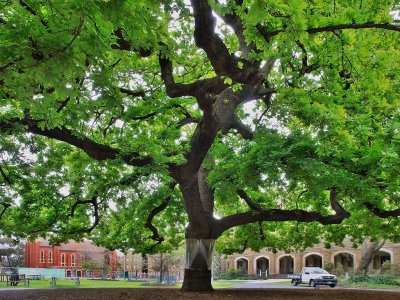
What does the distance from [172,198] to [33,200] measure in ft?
20.7

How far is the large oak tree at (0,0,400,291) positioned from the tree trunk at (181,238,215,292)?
0.05m

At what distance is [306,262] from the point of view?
189 feet

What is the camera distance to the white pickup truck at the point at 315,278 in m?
32.6

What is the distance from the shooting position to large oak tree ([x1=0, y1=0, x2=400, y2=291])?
5668mm

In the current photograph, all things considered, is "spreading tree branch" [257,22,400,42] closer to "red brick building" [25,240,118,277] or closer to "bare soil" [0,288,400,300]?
"bare soil" [0,288,400,300]

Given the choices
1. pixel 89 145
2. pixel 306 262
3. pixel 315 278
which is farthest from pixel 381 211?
pixel 306 262

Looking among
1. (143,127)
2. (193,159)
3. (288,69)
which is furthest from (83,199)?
(288,69)

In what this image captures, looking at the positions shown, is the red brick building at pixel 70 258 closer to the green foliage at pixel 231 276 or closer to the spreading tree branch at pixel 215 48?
the green foliage at pixel 231 276

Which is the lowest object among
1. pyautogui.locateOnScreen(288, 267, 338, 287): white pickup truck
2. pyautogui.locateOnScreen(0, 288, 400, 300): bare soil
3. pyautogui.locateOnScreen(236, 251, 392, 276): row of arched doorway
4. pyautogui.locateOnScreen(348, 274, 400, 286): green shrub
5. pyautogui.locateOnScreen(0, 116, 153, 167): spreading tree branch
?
pyautogui.locateOnScreen(236, 251, 392, 276): row of arched doorway

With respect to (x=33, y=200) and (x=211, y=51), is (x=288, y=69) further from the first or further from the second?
(x=33, y=200)

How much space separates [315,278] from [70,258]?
4372 cm

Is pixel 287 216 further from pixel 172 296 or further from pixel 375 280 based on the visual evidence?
pixel 375 280

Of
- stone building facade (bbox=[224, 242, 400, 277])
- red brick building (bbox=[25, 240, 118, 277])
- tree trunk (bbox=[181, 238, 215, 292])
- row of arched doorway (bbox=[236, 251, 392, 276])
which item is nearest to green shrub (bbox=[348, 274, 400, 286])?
stone building facade (bbox=[224, 242, 400, 277])

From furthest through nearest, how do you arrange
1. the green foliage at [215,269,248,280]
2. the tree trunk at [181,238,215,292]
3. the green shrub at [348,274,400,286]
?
the green foliage at [215,269,248,280] → the green shrub at [348,274,400,286] → the tree trunk at [181,238,215,292]
